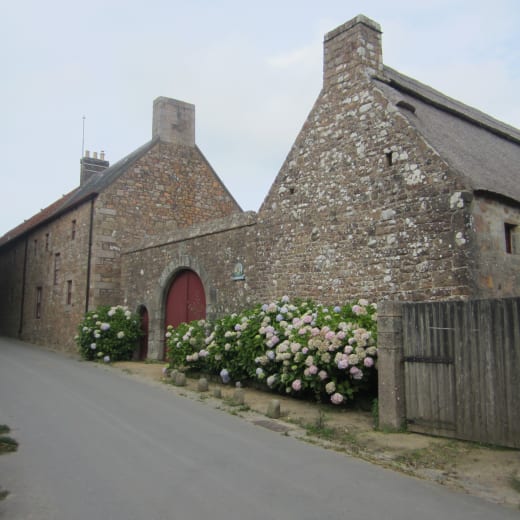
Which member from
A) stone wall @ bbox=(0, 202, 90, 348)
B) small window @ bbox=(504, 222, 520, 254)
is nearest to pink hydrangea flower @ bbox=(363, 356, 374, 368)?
small window @ bbox=(504, 222, 520, 254)

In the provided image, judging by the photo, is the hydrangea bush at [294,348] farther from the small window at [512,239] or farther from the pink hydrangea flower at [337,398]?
the small window at [512,239]

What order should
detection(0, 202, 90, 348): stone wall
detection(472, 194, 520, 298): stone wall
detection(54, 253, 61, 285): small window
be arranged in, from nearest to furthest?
1. detection(472, 194, 520, 298): stone wall
2. detection(0, 202, 90, 348): stone wall
3. detection(54, 253, 61, 285): small window

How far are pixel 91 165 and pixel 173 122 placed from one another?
21.7 ft

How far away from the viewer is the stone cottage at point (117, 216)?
1736 cm

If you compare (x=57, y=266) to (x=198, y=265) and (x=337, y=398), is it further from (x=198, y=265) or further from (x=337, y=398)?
(x=337, y=398)

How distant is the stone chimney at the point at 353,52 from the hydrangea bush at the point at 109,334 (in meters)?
9.08

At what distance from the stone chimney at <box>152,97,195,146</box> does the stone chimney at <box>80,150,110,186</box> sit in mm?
5935

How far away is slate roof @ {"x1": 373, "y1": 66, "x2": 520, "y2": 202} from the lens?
842 cm

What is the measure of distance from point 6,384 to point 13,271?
1901cm

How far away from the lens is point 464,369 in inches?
237

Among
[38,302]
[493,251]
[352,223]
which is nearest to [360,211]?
[352,223]

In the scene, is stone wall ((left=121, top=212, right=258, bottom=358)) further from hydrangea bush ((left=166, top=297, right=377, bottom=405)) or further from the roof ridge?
the roof ridge

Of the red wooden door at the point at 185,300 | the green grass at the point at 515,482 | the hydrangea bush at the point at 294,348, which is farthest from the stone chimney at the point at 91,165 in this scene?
the green grass at the point at 515,482

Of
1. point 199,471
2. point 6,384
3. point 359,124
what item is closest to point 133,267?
point 6,384
